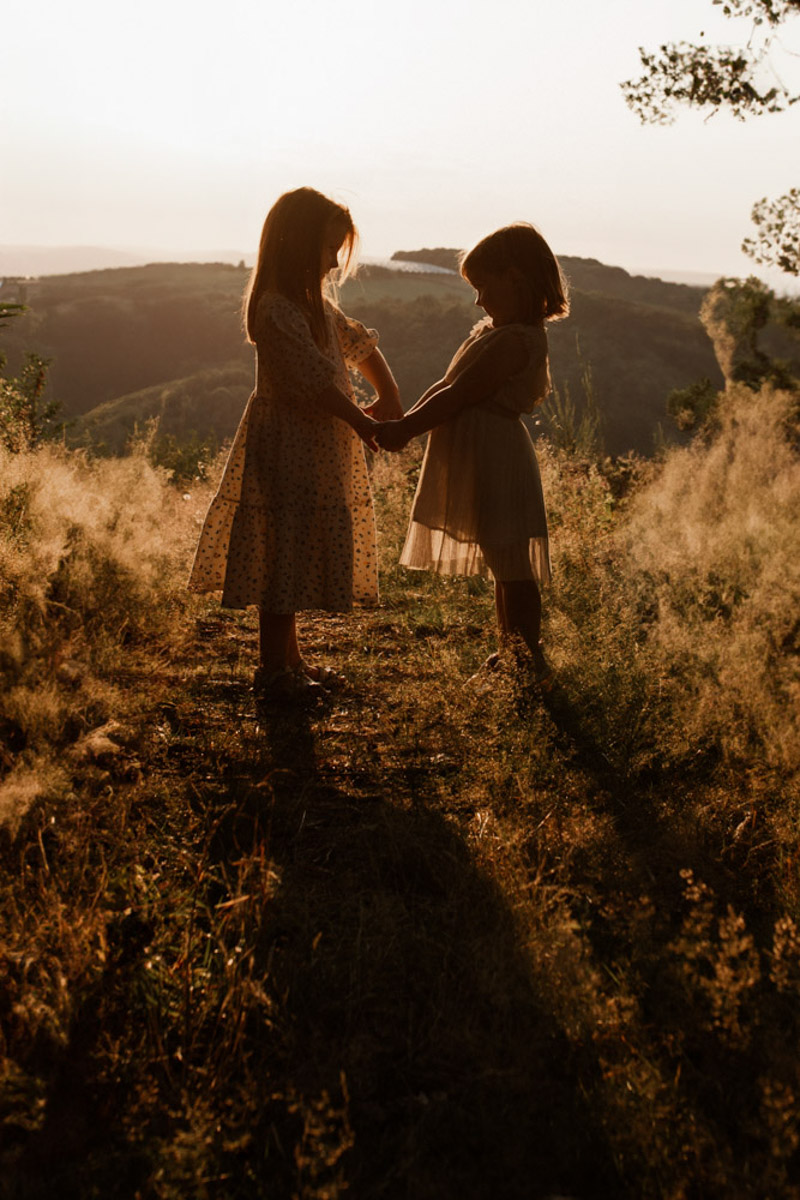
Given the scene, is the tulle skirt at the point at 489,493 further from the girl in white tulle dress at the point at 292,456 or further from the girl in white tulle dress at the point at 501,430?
the girl in white tulle dress at the point at 292,456

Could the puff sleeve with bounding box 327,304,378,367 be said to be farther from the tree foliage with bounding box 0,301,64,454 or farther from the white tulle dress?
the tree foliage with bounding box 0,301,64,454

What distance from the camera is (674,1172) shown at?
131 cm

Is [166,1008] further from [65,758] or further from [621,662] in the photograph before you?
[621,662]

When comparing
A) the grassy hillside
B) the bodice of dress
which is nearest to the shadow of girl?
the grassy hillside

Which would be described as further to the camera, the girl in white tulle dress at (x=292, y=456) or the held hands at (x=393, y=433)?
the held hands at (x=393, y=433)

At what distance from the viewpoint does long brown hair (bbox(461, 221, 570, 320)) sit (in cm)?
320

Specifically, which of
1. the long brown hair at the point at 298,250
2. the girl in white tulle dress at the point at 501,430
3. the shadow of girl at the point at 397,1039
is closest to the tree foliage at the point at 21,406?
the long brown hair at the point at 298,250

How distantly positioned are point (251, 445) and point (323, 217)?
2.93ft

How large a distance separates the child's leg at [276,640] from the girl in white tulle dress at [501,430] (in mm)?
713

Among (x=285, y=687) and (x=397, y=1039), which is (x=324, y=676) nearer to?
(x=285, y=687)

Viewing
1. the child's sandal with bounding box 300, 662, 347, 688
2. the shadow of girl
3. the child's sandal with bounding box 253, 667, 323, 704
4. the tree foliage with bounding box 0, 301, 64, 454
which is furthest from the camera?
the tree foliage with bounding box 0, 301, 64, 454

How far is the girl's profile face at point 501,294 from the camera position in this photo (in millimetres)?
3240

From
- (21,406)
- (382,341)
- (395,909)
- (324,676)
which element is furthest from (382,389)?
(382,341)

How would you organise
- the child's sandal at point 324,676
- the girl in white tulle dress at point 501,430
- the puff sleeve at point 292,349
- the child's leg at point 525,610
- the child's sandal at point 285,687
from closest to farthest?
1. the puff sleeve at point 292,349
2. the girl in white tulle dress at point 501,430
3. the child's sandal at point 285,687
4. the child's leg at point 525,610
5. the child's sandal at point 324,676
